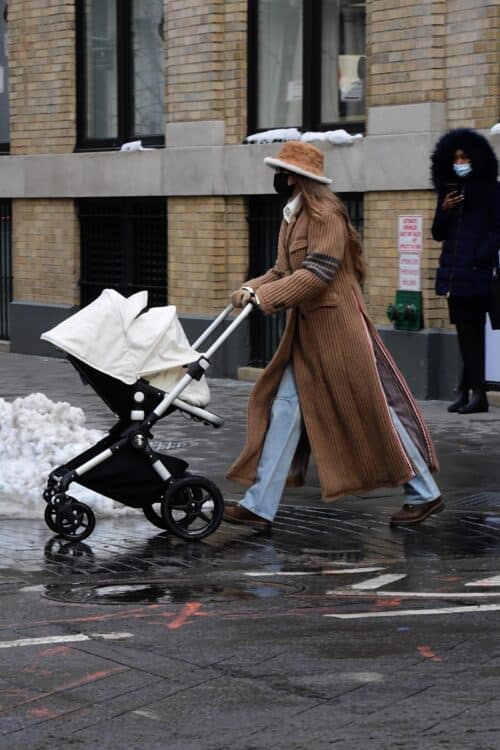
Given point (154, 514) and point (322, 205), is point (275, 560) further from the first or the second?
point (322, 205)

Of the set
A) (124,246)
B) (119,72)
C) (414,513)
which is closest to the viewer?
(414,513)

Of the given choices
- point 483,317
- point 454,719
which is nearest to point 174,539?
point 454,719

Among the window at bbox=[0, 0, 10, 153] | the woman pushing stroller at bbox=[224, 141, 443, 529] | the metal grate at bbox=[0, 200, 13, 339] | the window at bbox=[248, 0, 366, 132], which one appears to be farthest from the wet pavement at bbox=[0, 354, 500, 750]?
the window at bbox=[0, 0, 10, 153]

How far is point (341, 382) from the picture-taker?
8305 millimetres

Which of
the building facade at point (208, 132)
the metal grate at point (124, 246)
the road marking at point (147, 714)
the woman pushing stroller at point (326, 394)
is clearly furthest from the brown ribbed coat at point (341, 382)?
the metal grate at point (124, 246)

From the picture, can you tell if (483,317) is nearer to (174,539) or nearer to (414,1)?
(414,1)

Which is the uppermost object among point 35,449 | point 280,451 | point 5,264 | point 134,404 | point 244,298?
point 244,298

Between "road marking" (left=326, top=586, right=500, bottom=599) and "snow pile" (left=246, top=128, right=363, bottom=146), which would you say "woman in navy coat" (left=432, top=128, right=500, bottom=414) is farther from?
"road marking" (left=326, top=586, right=500, bottom=599)

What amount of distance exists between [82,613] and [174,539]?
1.77 m

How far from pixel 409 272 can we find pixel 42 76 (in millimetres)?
6647

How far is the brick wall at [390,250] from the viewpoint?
14.2m

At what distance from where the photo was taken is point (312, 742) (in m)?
4.71

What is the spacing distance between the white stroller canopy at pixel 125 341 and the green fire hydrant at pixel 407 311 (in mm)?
6306

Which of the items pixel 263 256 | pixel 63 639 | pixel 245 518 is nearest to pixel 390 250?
pixel 263 256
